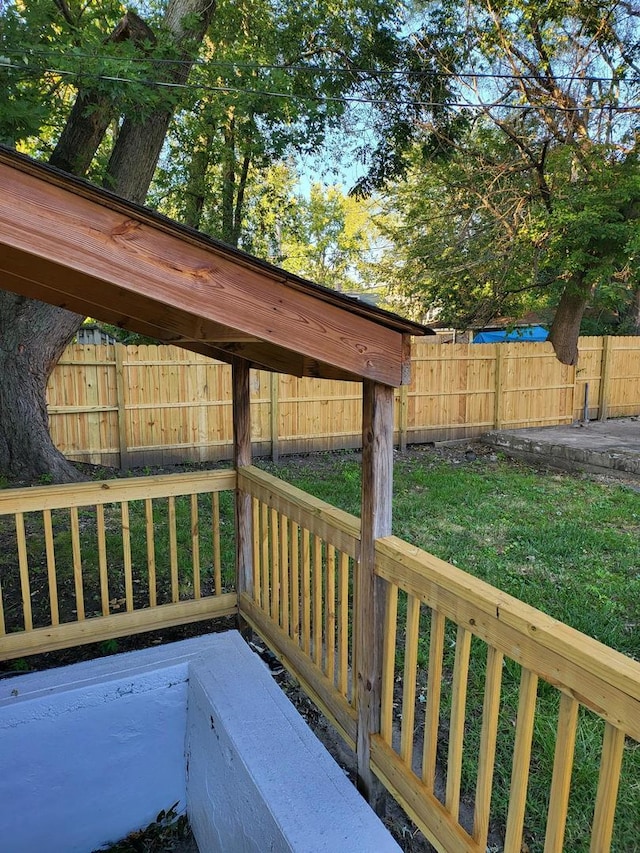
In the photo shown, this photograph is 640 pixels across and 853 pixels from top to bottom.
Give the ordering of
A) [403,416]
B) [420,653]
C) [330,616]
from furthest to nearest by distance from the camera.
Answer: [403,416], [420,653], [330,616]

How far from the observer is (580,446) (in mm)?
8188

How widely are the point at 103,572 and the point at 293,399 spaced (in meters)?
5.75

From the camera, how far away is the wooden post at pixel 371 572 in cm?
184

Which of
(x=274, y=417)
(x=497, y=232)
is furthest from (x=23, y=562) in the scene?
(x=497, y=232)

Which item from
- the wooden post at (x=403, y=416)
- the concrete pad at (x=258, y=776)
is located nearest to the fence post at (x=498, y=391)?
the wooden post at (x=403, y=416)

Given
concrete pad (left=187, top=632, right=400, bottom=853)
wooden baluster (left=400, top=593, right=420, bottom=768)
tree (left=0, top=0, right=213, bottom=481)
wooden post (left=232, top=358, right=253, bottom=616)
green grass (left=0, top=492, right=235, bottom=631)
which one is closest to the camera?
concrete pad (left=187, top=632, right=400, bottom=853)

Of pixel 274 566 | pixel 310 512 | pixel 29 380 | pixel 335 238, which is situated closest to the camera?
pixel 310 512

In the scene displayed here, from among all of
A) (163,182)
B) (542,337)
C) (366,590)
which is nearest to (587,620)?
(366,590)

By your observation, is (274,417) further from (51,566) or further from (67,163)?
(51,566)

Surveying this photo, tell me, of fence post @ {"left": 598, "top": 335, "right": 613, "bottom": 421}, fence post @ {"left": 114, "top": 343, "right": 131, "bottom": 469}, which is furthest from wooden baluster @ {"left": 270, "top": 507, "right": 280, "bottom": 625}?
fence post @ {"left": 598, "top": 335, "right": 613, "bottom": 421}

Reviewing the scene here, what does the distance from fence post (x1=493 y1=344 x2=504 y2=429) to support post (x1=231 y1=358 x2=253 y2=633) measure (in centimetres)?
775

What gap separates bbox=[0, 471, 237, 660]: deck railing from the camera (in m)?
2.64

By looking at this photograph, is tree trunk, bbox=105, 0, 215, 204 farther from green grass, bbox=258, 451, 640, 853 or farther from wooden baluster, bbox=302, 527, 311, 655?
wooden baluster, bbox=302, 527, 311, 655

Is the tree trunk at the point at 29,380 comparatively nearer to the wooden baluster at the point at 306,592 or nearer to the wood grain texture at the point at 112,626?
the wood grain texture at the point at 112,626
